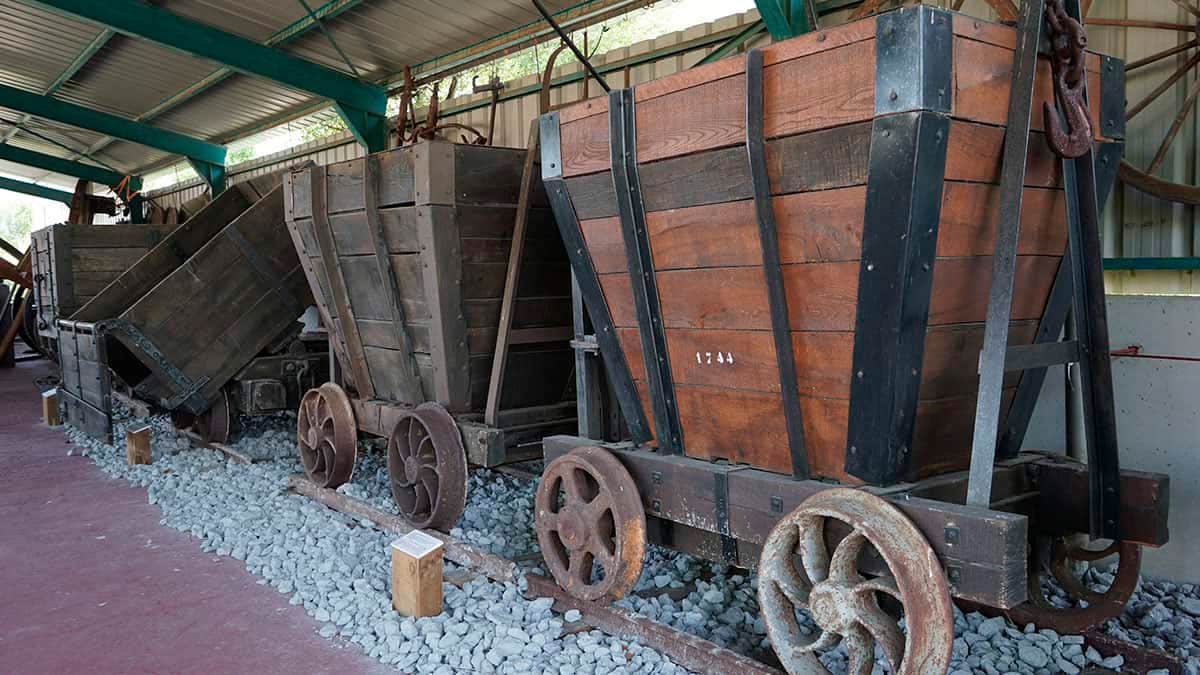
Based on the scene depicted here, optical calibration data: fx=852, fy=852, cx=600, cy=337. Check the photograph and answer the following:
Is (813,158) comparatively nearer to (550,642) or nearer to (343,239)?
(550,642)

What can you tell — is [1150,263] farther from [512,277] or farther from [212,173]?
[212,173]

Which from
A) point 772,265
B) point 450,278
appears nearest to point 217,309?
point 450,278

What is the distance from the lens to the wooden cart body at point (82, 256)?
31.9ft

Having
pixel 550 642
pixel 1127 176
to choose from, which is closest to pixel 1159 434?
pixel 1127 176

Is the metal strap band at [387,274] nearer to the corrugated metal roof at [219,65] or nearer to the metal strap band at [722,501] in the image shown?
the metal strap band at [722,501]

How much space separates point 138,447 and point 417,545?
4.59 metres

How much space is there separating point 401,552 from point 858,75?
259 centimetres

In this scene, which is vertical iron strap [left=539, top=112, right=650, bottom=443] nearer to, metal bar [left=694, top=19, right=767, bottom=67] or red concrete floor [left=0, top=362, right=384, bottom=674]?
red concrete floor [left=0, top=362, right=384, bottom=674]

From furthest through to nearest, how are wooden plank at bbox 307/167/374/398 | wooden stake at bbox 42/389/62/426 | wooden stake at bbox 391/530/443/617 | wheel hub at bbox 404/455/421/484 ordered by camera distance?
wooden stake at bbox 42/389/62/426, wooden plank at bbox 307/167/374/398, wheel hub at bbox 404/455/421/484, wooden stake at bbox 391/530/443/617

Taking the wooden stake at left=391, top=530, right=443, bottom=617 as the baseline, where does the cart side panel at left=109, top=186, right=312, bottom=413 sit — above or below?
above

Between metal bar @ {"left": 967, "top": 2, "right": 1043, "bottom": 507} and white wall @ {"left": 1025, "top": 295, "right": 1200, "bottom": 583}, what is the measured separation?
2.04 m

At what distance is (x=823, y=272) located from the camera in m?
2.54

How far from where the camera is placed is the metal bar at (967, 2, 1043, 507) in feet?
7.56

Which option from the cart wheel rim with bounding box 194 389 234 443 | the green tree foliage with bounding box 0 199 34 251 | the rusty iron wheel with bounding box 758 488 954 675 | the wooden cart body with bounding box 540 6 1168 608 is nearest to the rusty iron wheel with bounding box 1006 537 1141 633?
the wooden cart body with bounding box 540 6 1168 608
